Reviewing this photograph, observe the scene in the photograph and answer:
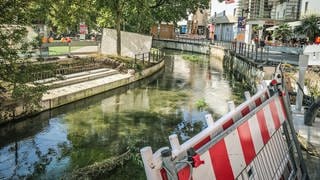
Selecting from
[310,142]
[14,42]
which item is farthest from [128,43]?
[310,142]

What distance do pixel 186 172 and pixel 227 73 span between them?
103ft

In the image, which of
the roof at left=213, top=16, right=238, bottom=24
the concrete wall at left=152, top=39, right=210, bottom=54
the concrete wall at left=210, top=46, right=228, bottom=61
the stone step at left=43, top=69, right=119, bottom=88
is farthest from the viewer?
the roof at left=213, top=16, right=238, bottom=24

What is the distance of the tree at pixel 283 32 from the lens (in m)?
39.5

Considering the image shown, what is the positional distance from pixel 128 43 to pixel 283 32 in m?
17.2

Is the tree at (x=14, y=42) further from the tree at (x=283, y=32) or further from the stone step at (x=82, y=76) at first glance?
the tree at (x=283, y=32)

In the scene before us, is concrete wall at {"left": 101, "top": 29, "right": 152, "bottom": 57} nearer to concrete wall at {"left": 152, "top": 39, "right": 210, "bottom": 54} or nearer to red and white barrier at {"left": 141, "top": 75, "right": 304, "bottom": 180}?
concrete wall at {"left": 152, "top": 39, "right": 210, "bottom": 54}

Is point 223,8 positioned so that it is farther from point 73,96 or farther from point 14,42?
point 14,42

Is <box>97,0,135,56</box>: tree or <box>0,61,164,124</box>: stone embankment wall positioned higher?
<box>97,0,135,56</box>: tree

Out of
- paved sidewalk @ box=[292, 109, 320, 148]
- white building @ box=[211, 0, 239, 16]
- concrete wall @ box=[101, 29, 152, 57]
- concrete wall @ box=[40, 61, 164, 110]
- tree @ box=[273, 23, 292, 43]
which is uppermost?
white building @ box=[211, 0, 239, 16]

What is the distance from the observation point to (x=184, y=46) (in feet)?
191

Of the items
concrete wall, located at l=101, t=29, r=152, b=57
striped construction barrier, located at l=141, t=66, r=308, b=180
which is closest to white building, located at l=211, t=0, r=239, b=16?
concrete wall, located at l=101, t=29, r=152, b=57

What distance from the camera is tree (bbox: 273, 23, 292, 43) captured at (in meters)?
39.5

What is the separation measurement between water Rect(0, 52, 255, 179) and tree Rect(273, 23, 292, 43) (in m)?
18.9

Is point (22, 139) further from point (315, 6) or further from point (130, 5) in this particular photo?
point (315, 6)
